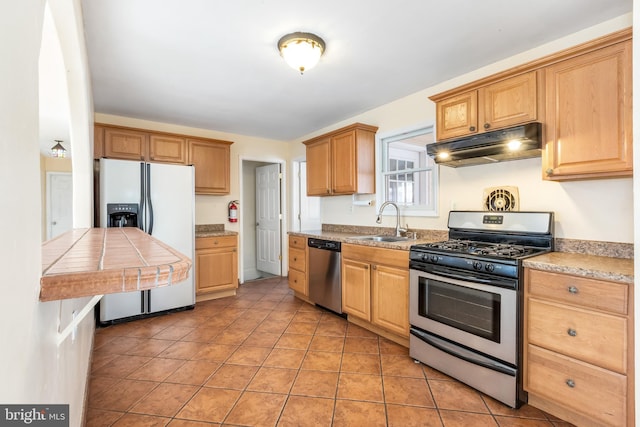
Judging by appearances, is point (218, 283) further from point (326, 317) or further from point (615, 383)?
point (615, 383)

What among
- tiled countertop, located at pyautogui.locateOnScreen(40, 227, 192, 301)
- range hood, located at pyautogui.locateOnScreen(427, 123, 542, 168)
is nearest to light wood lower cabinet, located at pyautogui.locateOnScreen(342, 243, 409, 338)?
range hood, located at pyautogui.locateOnScreen(427, 123, 542, 168)

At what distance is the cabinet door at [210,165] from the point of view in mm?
4191

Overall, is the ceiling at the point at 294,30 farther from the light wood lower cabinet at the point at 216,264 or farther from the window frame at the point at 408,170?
the light wood lower cabinet at the point at 216,264

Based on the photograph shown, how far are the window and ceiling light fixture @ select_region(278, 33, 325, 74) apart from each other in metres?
1.49

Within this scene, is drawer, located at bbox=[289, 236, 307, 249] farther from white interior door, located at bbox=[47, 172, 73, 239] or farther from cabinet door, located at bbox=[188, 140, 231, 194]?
white interior door, located at bbox=[47, 172, 73, 239]

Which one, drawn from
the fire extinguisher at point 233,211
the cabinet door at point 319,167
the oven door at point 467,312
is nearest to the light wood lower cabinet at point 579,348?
the oven door at point 467,312

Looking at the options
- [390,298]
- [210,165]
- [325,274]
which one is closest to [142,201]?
[210,165]

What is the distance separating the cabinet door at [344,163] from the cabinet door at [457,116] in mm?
1095

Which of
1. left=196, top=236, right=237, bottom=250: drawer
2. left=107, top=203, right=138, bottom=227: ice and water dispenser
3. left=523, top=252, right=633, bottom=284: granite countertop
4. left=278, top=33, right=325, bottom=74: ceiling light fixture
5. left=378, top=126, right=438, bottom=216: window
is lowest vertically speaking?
left=196, top=236, right=237, bottom=250: drawer

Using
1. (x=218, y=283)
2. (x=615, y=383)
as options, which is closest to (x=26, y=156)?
(x=615, y=383)

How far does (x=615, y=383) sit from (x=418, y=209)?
198 cm

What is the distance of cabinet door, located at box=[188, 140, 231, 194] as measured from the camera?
13.8 ft

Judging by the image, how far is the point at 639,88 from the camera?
3.16ft
